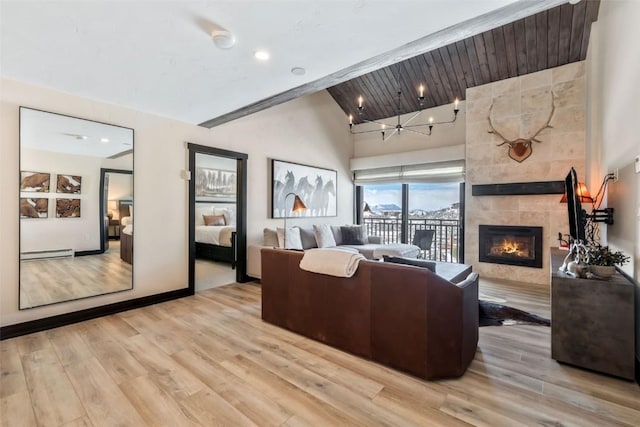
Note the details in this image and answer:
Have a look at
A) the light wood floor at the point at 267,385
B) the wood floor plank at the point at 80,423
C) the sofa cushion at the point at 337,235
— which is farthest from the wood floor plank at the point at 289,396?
the sofa cushion at the point at 337,235

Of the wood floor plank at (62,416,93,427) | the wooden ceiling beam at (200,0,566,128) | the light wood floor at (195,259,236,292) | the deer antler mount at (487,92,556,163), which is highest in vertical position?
the wooden ceiling beam at (200,0,566,128)

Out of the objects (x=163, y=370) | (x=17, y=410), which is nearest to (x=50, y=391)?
(x=17, y=410)

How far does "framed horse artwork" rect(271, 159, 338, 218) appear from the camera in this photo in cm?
516

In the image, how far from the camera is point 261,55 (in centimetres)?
234

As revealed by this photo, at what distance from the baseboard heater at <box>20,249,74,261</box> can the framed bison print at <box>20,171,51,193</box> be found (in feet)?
2.02

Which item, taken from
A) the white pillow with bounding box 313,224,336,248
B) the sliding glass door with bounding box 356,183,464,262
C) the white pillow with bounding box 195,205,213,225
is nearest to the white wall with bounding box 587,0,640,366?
the sliding glass door with bounding box 356,183,464,262

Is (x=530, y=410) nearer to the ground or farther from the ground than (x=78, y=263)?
nearer to the ground

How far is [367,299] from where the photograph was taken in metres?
2.21

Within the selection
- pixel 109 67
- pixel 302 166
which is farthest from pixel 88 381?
pixel 302 166

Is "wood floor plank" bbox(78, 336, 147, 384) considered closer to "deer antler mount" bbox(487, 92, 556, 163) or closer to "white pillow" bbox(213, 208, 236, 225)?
"white pillow" bbox(213, 208, 236, 225)

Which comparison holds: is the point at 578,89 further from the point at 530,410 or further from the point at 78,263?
the point at 78,263

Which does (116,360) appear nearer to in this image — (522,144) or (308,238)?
(308,238)

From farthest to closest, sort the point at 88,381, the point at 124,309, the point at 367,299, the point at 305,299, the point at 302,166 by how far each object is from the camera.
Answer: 1. the point at 302,166
2. the point at 124,309
3. the point at 305,299
4. the point at 367,299
5. the point at 88,381

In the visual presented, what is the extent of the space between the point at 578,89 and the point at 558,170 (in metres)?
1.22
